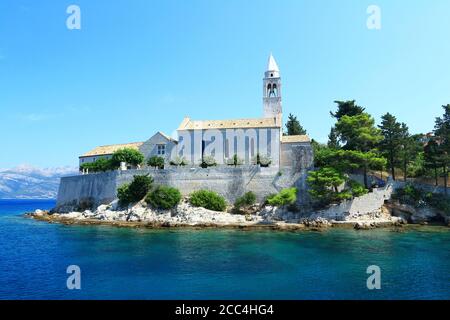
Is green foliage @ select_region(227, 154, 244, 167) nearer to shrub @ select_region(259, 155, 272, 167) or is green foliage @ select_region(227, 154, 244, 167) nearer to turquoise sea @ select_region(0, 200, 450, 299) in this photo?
shrub @ select_region(259, 155, 272, 167)

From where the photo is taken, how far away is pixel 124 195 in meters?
39.7

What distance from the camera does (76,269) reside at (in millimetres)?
18391

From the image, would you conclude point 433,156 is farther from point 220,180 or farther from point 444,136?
point 220,180

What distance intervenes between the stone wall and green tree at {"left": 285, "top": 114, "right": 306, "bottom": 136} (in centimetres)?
1727

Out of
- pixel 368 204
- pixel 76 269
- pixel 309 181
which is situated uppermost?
pixel 309 181

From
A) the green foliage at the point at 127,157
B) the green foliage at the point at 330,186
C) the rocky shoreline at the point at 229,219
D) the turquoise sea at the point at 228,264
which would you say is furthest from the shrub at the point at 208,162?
the turquoise sea at the point at 228,264

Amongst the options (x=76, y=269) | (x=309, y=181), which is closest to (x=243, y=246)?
(x=76, y=269)

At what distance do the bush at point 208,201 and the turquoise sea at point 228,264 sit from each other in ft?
23.8

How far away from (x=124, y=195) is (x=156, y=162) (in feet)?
19.0

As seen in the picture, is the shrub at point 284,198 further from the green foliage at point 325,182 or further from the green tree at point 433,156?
the green tree at point 433,156

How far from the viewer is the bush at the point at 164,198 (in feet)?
125

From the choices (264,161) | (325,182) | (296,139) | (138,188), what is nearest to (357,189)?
(325,182)
